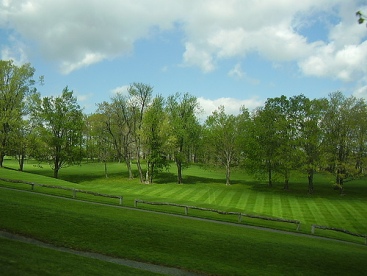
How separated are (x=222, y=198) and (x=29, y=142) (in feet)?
113

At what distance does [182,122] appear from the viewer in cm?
6300

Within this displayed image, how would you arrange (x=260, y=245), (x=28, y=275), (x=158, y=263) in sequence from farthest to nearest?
(x=260, y=245) < (x=158, y=263) < (x=28, y=275)

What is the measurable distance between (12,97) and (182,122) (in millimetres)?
31128

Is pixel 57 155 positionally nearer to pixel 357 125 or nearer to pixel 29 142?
pixel 29 142

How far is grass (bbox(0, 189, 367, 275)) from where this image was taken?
15.5 meters

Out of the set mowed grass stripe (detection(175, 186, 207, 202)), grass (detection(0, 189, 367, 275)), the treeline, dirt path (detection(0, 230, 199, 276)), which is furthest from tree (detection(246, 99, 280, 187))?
dirt path (detection(0, 230, 199, 276))

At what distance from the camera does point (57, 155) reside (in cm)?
5656

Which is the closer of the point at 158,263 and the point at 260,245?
the point at 158,263

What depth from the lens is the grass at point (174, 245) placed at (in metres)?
15.5

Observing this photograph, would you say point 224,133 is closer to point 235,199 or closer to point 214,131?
point 214,131

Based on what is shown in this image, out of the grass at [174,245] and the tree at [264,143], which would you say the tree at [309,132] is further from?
the grass at [174,245]

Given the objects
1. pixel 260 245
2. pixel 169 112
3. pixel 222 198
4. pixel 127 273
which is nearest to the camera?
pixel 127 273

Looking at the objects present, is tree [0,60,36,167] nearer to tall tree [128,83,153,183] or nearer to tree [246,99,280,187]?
tall tree [128,83,153,183]

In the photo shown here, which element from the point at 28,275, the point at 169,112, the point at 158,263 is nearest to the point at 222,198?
the point at 169,112
